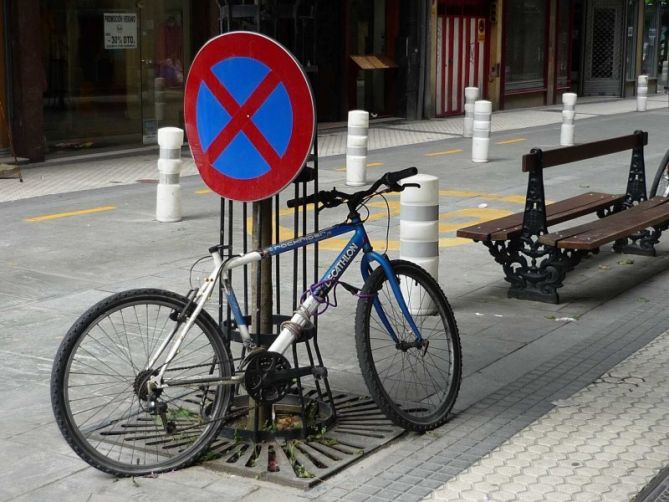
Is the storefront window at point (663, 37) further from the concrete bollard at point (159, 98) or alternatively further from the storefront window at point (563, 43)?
the concrete bollard at point (159, 98)

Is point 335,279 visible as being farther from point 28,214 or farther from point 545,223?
point 28,214

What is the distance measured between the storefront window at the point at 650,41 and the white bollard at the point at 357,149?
26.0m

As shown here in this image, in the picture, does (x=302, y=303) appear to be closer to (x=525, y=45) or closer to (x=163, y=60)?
(x=163, y=60)

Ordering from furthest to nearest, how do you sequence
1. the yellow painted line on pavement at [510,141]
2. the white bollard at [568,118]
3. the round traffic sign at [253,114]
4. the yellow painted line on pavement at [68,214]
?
the yellow painted line on pavement at [510,141], the white bollard at [568,118], the yellow painted line on pavement at [68,214], the round traffic sign at [253,114]

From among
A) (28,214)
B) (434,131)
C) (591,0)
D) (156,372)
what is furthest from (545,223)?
(591,0)

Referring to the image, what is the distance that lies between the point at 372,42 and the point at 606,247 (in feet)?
53.5

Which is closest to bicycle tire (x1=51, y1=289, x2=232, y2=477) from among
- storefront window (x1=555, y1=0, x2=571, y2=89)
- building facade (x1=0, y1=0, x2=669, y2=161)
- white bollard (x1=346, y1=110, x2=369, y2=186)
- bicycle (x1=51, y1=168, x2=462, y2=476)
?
bicycle (x1=51, y1=168, x2=462, y2=476)

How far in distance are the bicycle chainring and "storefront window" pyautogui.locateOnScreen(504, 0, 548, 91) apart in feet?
85.8

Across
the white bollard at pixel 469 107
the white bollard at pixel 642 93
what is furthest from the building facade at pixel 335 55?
the white bollard at pixel 642 93

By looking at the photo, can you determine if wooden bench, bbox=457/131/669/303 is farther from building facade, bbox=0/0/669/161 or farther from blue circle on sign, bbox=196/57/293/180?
blue circle on sign, bbox=196/57/293/180

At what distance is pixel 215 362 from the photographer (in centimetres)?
504

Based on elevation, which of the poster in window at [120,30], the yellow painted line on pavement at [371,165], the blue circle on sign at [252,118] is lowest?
the yellow painted line on pavement at [371,165]

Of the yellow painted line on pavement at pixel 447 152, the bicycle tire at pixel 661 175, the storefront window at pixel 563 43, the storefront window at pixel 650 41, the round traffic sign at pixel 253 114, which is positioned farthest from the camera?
the storefront window at pixel 650 41

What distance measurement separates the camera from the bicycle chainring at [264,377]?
5008mm
